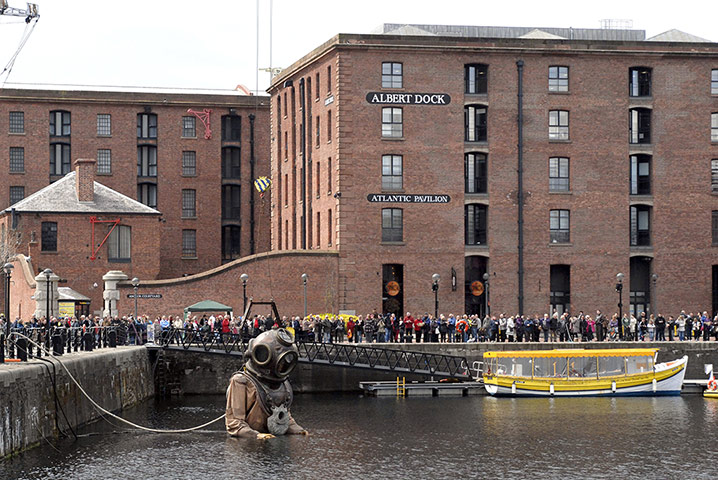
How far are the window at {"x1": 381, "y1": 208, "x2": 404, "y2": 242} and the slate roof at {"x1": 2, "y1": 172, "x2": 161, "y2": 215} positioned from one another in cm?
1522

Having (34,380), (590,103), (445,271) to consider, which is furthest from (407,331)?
(34,380)

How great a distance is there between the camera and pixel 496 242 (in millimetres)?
67688

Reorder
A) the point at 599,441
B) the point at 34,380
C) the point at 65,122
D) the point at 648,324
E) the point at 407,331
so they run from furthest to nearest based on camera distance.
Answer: the point at 65,122, the point at 648,324, the point at 407,331, the point at 599,441, the point at 34,380

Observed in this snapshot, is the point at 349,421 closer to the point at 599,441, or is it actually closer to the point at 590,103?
the point at 599,441

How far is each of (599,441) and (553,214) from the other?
94.5 feet

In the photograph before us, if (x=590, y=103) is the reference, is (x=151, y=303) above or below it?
below

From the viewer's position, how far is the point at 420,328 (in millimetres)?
59188

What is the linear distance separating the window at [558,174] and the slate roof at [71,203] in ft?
74.5

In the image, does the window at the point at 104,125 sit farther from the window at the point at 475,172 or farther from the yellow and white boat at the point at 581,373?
the yellow and white boat at the point at 581,373

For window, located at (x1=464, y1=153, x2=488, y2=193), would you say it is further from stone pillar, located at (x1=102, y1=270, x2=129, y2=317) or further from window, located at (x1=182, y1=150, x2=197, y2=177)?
window, located at (x1=182, y1=150, x2=197, y2=177)

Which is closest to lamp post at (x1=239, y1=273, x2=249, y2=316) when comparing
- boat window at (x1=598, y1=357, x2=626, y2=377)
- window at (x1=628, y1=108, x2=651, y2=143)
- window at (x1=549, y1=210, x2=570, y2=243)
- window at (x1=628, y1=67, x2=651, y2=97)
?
boat window at (x1=598, y1=357, x2=626, y2=377)

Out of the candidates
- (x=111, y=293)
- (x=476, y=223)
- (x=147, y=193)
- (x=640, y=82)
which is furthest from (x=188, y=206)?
(x=640, y=82)

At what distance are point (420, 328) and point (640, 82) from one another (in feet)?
66.0

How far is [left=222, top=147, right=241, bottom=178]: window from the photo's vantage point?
304ft
